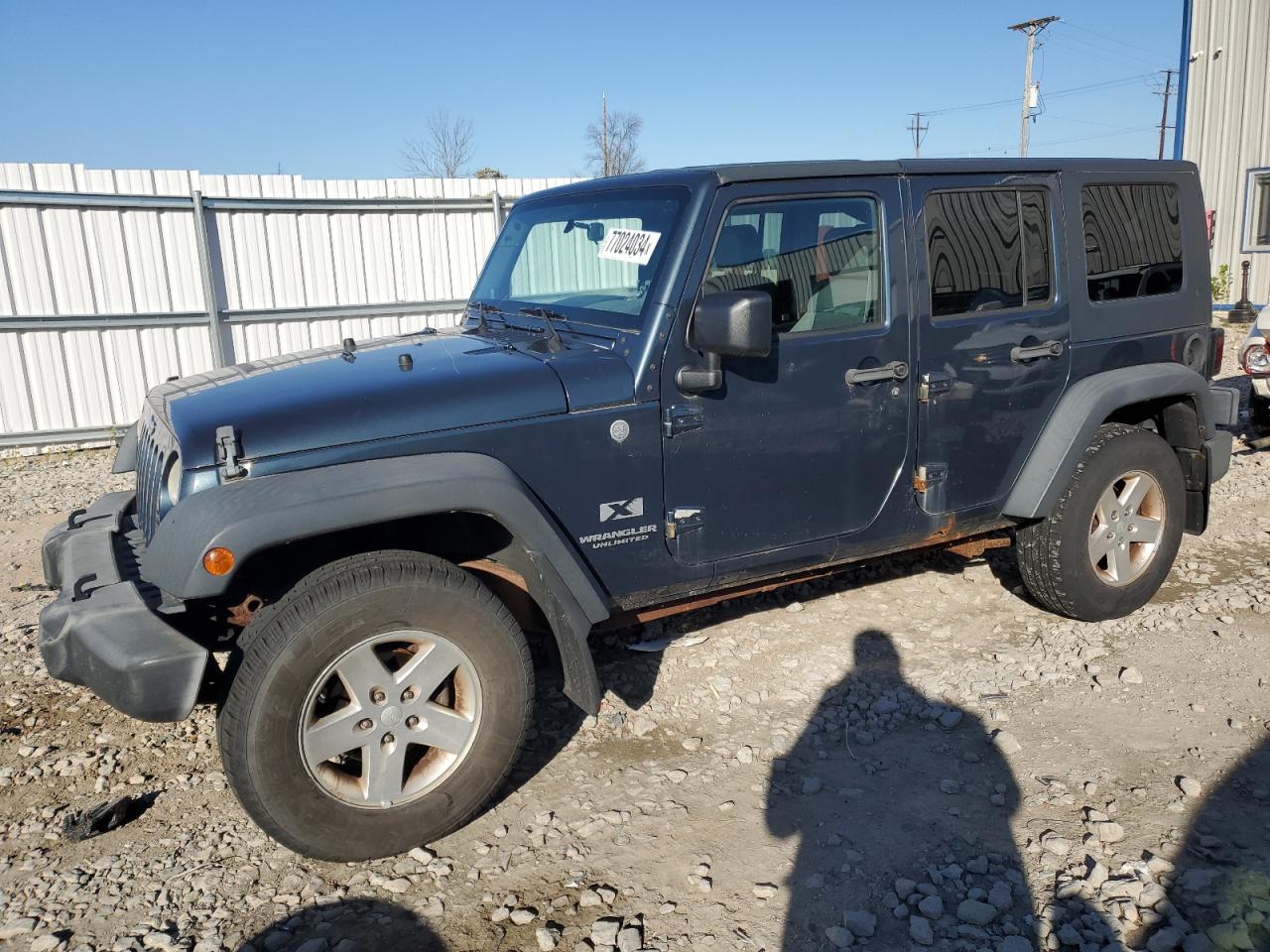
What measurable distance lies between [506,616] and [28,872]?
5.54 feet

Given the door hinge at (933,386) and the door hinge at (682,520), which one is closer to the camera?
the door hinge at (682,520)

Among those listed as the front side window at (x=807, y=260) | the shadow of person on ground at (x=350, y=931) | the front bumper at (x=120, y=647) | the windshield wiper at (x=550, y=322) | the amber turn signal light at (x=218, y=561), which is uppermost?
the front side window at (x=807, y=260)

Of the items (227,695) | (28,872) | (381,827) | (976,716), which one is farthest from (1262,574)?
(28,872)

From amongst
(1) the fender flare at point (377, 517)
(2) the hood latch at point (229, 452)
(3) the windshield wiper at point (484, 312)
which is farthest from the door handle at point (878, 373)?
(2) the hood latch at point (229, 452)

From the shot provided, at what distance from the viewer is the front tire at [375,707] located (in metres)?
2.74

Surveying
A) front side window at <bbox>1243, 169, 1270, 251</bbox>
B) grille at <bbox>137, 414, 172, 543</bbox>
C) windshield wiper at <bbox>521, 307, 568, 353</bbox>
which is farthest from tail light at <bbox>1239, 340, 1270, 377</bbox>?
front side window at <bbox>1243, 169, 1270, 251</bbox>

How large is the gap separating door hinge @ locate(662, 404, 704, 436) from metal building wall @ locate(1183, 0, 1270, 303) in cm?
1419

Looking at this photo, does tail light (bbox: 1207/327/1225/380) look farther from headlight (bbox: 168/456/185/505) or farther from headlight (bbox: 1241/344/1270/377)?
headlight (bbox: 168/456/185/505)

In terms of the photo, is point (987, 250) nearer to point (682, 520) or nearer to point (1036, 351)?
point (1036, 351)

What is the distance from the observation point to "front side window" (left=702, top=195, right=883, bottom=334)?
3.39 m

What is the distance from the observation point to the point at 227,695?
2.78 meters

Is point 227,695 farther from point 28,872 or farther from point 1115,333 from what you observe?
point 1115,333

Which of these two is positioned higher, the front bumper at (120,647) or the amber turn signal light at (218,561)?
the amber turn signal light at (218,561)

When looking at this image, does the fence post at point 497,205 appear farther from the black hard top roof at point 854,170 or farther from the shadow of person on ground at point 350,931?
the shadow of person on ground at point 350,931
